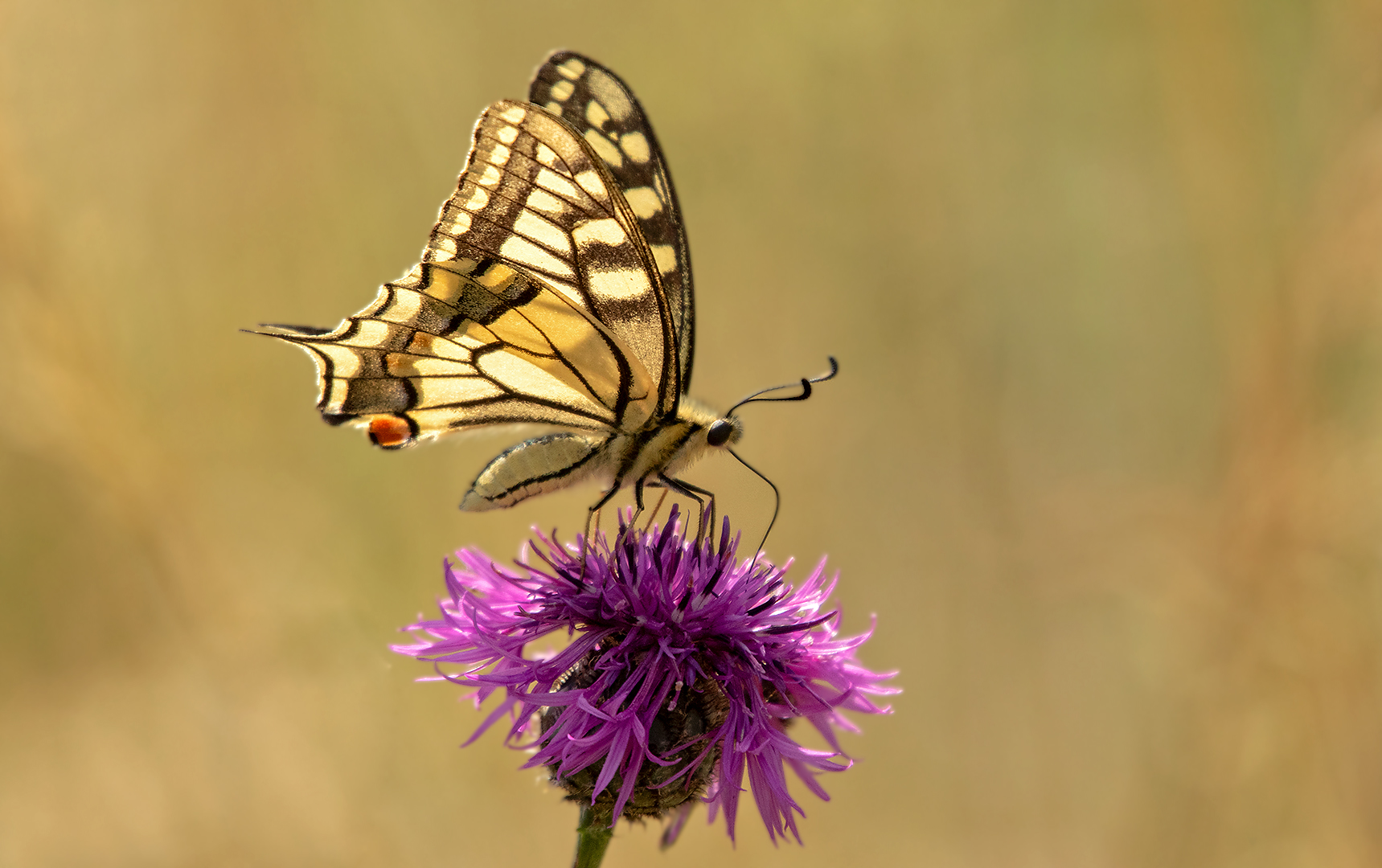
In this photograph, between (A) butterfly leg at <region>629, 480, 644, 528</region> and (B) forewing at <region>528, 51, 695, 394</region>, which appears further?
(B) forewing at <region>528, 51, 695, 394</region>

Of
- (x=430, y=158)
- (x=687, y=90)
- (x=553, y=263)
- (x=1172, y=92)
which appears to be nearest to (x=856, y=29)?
(x=687, y=90)

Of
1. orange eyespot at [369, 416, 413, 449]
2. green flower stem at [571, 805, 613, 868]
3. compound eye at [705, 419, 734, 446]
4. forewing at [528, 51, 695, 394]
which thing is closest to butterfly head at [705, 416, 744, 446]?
compound eye at [705, 419, 734, 446]

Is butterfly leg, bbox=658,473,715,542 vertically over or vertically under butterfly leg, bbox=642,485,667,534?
over

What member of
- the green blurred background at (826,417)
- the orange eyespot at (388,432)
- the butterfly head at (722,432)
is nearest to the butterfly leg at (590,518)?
the butterfly head at (722,432)

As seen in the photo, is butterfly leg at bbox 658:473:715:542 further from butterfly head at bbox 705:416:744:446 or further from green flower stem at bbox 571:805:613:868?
green flower stem at bbox 571:805:613:868

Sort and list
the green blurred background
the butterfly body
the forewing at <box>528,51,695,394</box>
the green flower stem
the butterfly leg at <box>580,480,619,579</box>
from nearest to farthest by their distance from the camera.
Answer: the green flower stem
the butterfly leg at <box>580,480,619,579</box>
the butterfly body
the forewing at <box>528,51,695,394</box>
the green blurred background

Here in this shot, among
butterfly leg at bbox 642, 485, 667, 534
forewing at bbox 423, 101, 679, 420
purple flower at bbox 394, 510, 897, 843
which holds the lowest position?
purple flower at bbox 394, 510, 897, 843
